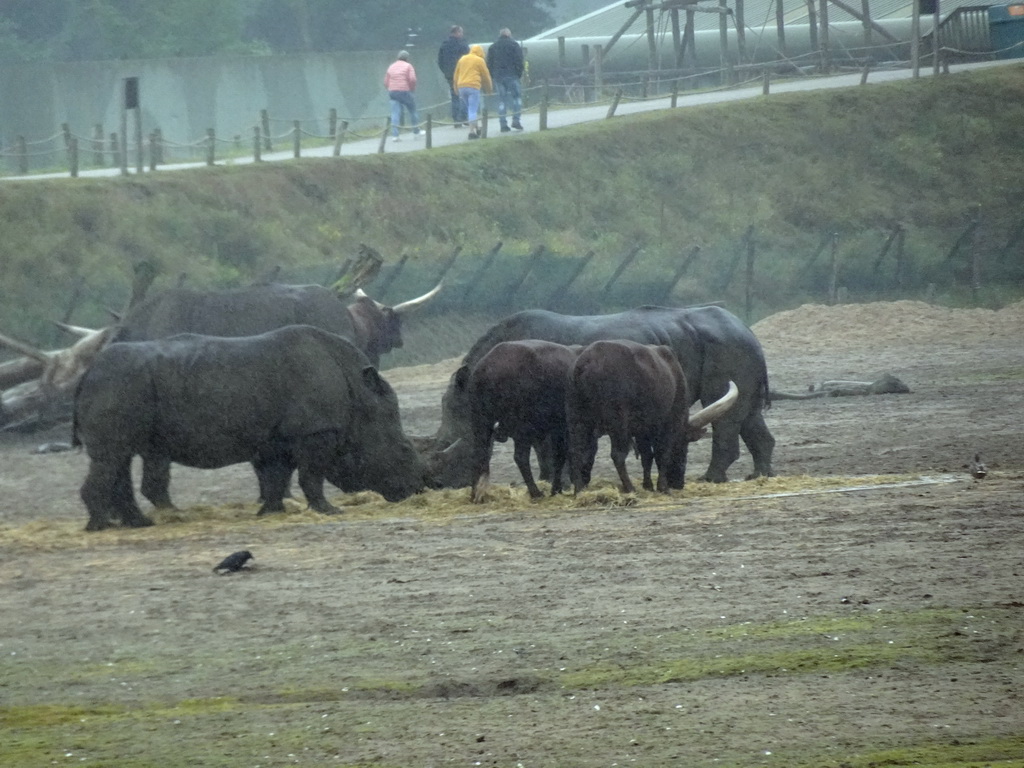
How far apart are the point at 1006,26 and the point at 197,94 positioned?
→ 71.5ft

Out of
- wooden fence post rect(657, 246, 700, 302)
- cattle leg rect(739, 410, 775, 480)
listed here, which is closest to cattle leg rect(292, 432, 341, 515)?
cattle leg rect(739, 410, 775, 480)

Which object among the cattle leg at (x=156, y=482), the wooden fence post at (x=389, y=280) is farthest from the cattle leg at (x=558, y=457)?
the wooden fence post at (x=389, y=280)

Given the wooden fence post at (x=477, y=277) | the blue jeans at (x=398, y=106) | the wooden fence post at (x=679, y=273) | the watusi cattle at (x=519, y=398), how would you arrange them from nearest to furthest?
1. the watusi cattle at (x=519, y=398)
2. the wooden fence post at (x=477, y=277)
3. the wooden fence post at (x=679, y=273)
4. the blue jeans at (x=398, y=106)

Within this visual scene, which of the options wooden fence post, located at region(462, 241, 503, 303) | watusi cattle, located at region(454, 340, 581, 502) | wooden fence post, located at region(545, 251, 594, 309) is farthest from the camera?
wooden fence post, located at region(545, 251, 594, 309)

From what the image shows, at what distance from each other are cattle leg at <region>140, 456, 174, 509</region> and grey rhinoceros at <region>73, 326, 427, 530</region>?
0.01 meters

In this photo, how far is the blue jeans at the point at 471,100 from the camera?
37469mm

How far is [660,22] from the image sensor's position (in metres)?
51.9

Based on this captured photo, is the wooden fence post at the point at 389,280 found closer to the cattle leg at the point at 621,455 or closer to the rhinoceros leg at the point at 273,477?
the rhinoceros leg at the point at 273,477

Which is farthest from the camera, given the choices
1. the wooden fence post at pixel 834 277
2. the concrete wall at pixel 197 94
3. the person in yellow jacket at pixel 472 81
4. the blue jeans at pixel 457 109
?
the concrete wall at pixel 197 94

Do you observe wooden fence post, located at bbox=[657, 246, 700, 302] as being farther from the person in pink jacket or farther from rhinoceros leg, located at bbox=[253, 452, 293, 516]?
rhinoceros leg, located at bbox=[253, 452, 293, 516]

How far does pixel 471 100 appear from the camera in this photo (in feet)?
124

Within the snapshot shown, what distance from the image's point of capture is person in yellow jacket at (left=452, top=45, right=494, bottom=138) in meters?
36.8

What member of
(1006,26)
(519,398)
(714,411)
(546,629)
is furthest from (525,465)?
(1006,26)

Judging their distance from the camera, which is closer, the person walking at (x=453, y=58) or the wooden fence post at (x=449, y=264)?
the wooden fence post at (x=449, y=264)
